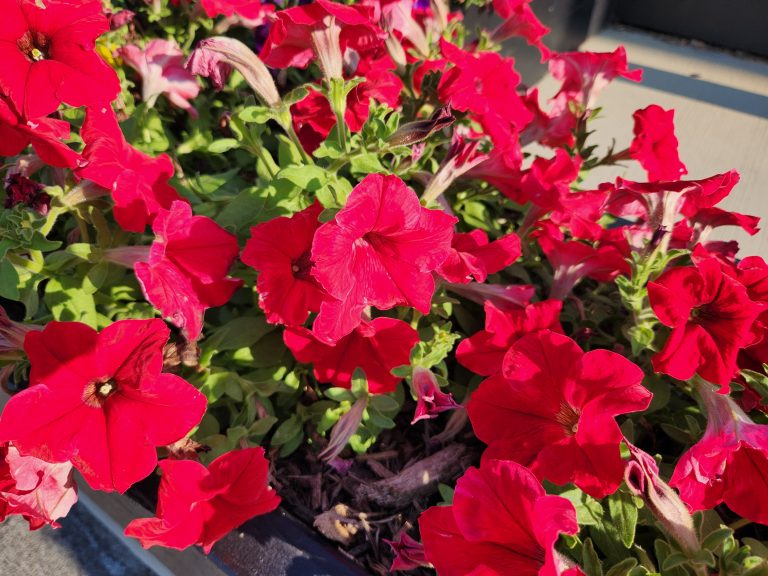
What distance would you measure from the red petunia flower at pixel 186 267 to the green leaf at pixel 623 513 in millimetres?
581

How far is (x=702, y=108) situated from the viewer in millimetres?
2256

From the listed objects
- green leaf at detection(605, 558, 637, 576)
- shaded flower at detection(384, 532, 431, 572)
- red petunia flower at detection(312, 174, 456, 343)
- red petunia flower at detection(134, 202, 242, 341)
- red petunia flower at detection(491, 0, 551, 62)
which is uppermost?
red petunia flower at detection(491, 0, 551, 62)

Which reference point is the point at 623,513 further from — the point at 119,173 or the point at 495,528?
the point at 119,173

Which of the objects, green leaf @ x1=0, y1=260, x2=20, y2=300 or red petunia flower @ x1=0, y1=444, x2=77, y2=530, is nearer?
red petunia flower @ x1=0, y1=444, x2=77, y2=530

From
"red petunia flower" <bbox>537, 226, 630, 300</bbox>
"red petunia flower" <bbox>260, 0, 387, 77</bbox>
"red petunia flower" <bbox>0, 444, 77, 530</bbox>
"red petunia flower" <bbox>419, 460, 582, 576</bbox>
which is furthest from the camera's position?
"red petunia flower" <bbox>537, 226, 630, 300</bbox>

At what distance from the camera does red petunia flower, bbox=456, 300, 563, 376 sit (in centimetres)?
90

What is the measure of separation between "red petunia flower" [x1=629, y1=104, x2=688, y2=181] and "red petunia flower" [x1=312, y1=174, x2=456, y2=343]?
49 centimetres

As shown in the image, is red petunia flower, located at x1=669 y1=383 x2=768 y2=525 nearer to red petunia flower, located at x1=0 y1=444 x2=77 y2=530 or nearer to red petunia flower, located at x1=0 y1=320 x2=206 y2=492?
red petunia flower, located at x1=0 y1=320 x2=206 y2=492

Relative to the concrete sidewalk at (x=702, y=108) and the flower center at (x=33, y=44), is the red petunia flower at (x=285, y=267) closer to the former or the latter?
the flower center at (x=33, y=44)

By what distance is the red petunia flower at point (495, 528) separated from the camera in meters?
0.66

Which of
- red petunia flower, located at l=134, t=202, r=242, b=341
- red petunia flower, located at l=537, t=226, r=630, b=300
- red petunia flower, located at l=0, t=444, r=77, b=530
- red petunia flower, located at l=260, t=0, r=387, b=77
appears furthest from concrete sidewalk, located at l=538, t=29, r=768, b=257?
red petunia flower, located at l=0, t=444, r=77, b=530

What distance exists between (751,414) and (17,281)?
3.44 feet

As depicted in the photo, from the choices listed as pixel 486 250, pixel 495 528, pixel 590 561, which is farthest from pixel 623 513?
pixel 486 250

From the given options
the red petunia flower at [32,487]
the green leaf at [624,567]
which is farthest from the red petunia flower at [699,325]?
the red petunia flower at [32,487]
